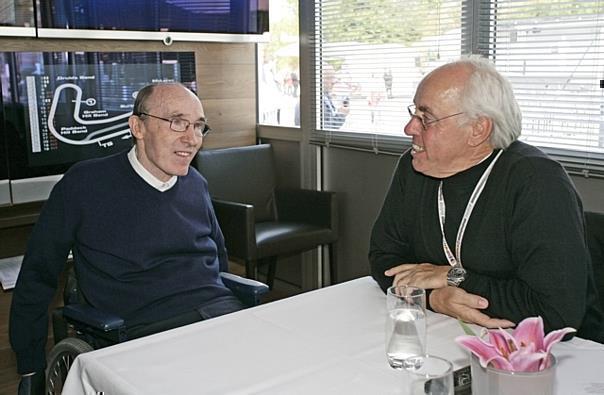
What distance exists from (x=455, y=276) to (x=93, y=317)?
40.6 inches

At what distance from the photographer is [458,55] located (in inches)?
135

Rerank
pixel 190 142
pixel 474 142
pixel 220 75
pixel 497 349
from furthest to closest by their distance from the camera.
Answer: pixel 220 75, pixel 190 142, pixel 474 142, pixel 497 349

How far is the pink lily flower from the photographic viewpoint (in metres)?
1.12

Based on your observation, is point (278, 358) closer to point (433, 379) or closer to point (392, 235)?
point (433, 379)

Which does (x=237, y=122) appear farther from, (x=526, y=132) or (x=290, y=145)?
(x=526, y=132)

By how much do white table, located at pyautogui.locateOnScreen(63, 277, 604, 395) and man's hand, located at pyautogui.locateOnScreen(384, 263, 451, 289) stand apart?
0.08 metres

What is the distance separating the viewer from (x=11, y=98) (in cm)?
336

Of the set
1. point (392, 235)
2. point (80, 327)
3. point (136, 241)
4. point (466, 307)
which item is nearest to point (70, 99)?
point (136, 241)

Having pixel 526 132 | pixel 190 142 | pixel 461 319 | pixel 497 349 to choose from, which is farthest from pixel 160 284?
pixel 526 132

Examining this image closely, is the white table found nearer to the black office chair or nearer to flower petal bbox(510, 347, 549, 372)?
flower petal bbox(510, 347, 549, 372)

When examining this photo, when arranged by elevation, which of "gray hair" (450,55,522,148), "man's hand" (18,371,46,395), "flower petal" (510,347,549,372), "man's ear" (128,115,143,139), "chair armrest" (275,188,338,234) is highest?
"gray hair" (450,55,522,148)

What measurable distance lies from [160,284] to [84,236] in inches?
11.1

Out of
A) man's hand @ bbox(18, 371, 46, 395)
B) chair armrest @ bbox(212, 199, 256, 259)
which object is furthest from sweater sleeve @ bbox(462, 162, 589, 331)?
chair armrest @ bbox(212, 199, 256, 259)

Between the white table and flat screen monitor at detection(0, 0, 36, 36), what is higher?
flat screen monitor at detection(0, 0, 36, 36)
